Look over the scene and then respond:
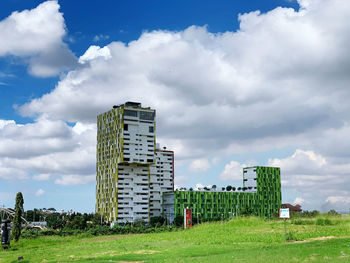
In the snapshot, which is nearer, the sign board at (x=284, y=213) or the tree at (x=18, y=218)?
the sign board at (x=284, y=213)

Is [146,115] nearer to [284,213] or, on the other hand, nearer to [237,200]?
[237,200]

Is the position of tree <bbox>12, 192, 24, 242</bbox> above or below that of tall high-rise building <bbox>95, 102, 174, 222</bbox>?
below

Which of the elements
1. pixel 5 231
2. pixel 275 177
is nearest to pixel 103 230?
pixel 5 231

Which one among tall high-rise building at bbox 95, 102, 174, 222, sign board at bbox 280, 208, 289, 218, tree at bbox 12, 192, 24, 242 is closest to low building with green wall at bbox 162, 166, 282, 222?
tall high-rise building at bbox 95, 102, 174, 222

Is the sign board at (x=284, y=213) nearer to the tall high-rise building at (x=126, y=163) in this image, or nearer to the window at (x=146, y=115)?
the tall high-rise building at (x=126, y=163)

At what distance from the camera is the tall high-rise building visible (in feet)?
437

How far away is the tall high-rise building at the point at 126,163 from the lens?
437 ft

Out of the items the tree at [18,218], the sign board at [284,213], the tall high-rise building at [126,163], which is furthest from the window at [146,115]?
the sign board at [284,213]

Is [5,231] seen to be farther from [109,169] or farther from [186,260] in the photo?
[109,169]

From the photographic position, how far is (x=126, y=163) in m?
134

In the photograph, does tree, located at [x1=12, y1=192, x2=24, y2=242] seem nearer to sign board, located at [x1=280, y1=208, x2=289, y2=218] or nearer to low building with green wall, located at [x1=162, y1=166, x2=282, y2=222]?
sign board, located at [x1=280, y1=208, x2=289, y2=218]

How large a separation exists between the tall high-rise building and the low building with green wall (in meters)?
10.6

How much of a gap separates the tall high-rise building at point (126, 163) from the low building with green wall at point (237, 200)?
34.8 feet

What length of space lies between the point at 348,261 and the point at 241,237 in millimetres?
17154
